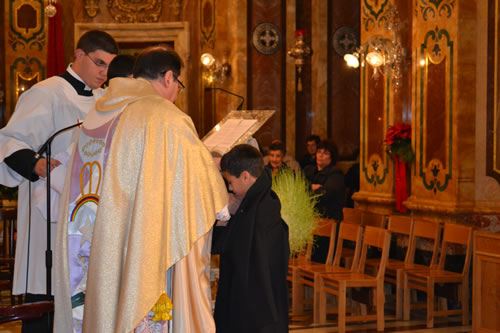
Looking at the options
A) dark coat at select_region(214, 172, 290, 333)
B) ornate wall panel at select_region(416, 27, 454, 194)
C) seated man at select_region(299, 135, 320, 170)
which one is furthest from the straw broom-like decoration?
seated man at select_region(299, 135, 320, 170)

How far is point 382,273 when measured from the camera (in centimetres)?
700

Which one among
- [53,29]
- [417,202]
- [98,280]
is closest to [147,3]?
[53,29]

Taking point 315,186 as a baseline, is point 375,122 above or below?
above

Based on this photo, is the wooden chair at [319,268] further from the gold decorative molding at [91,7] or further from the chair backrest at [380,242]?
the gold decorative molding at [91,7]

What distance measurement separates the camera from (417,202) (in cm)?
830

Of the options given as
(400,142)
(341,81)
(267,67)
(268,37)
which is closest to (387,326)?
(400,142)

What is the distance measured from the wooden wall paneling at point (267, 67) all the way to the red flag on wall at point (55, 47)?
4.42 m

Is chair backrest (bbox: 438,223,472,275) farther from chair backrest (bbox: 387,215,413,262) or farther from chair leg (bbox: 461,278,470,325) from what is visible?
chair backrest (bbox: 387,215,413,262)

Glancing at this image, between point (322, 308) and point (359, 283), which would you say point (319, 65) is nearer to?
point (322, 308)

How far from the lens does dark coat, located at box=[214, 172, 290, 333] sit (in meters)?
4.48

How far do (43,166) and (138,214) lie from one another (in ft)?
2.43

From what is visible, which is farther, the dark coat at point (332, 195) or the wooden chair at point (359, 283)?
the dark coat at point (332, 195)

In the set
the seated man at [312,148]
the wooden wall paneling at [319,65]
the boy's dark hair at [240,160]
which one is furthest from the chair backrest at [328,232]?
the wooden wall paneling at [319,65]

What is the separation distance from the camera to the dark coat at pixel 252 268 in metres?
4.48
